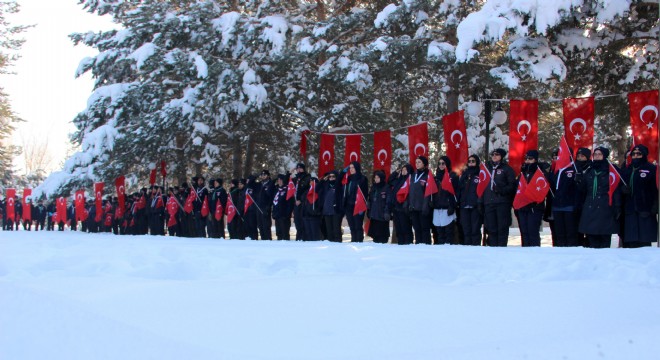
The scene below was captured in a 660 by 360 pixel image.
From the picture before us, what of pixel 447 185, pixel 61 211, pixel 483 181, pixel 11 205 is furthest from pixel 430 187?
pixel 11 205

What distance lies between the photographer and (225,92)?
1669 centimetres

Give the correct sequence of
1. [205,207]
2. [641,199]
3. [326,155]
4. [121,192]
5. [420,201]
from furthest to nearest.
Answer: [121,192], [205,207], [326,155], [420,201], [641,199]

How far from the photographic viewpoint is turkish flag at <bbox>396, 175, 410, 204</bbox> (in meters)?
11.8

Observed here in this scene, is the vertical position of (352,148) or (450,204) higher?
(352,148)

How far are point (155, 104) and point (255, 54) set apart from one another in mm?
3534

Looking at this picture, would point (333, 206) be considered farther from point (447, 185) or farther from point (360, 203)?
point (447, 185)

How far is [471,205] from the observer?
1095 centimetres

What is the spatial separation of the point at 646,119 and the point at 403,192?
397 cm

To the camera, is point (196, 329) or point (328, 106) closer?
point (196, 329)

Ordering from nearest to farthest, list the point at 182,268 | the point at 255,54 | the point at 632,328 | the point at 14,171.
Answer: the point at 632,328 → the point at 182,268 → the point at 255,54 → the point at 14,171

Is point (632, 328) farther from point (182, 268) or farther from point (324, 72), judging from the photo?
point (324, 72)

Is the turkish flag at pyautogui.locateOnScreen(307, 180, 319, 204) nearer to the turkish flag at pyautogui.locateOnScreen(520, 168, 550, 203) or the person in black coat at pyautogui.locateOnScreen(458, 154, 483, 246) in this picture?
the person in black coat at pyautogui.locateOnScreen(458, 154, 483, 246)

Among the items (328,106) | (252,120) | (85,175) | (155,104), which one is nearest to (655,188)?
(328,106)

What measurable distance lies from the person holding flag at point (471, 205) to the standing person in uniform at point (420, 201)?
0.60 m
